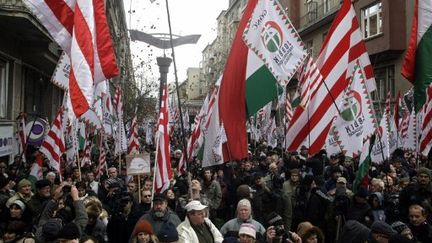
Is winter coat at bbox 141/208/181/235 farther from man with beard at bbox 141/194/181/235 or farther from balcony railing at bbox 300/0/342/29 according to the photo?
balcony railing at bbox 300/0/342/29

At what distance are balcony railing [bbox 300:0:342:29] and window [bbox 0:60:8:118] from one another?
23.0 meters

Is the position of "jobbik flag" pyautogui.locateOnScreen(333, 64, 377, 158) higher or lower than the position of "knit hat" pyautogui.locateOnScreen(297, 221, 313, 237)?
higher

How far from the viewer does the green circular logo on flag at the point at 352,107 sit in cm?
754

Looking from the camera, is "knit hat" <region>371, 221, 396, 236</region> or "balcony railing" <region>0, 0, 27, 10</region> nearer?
"knit hat" <region>371, 221, 396, 236</region>

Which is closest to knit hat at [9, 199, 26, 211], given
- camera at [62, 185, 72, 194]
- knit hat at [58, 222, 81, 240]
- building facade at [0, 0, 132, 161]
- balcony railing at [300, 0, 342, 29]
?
camera at [62, 185, 72, 194]

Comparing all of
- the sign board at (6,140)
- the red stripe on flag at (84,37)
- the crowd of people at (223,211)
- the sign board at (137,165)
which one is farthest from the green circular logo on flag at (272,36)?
the sign board at (6,140)

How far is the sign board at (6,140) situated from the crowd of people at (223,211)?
4.45 metres

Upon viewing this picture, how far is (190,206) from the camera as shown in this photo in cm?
552

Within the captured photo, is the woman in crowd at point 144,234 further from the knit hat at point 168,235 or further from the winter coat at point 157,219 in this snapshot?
the winter coat at point 157,219

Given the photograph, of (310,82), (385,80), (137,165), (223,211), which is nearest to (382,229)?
(310,82)

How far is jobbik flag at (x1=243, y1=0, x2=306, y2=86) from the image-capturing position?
6.90 m

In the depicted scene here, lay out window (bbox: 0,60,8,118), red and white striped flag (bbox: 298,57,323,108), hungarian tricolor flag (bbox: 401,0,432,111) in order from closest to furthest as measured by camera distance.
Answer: hungarian tricolor flag (bbox: 401,0,432,111), red and white striped flag (bbox: 298,57,323,108), window (bbox: 0,60,8,118)

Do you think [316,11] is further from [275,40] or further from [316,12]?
[275,40]

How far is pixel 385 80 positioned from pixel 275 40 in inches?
833
